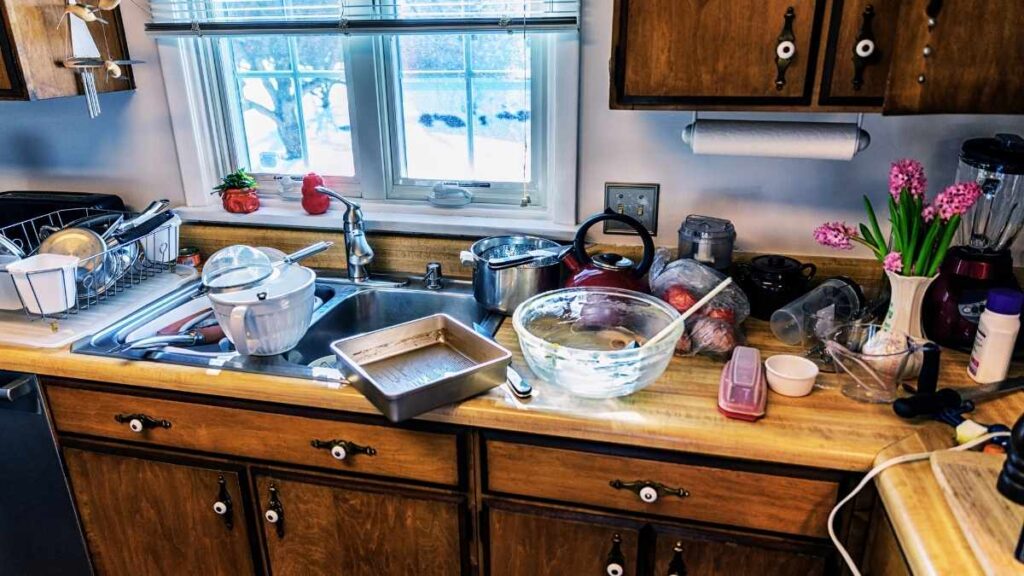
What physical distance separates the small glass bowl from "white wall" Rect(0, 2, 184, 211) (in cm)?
171

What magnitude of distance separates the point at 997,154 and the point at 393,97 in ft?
4.33

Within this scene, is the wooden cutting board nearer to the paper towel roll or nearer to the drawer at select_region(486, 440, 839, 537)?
the drawer at select_region(486, 440, 839, 537)

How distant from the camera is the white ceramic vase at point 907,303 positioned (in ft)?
4.11

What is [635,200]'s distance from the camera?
1659 millimetres

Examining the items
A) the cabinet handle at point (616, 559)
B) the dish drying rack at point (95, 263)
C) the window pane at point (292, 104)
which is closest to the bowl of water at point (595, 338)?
the cabinet handle at point (616, 559)

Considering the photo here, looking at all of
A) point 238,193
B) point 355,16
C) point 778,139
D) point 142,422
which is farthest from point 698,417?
point 238,193

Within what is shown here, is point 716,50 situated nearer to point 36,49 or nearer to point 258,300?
point 258,300

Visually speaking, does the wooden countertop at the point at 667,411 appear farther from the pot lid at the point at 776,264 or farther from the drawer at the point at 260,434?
the pot lid at the point at 776,264

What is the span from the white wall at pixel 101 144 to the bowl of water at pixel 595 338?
3.85 feet

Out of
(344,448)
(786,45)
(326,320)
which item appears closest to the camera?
(786,45)

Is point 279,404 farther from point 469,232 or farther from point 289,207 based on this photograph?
point 289,207

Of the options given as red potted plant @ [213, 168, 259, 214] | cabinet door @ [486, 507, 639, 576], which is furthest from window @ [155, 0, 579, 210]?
cabinet door @ [486, 507, 639, 576]

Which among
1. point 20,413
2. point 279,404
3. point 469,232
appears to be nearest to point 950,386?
point 469,232

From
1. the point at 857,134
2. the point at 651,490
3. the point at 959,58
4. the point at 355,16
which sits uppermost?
A: the point at 355,16
